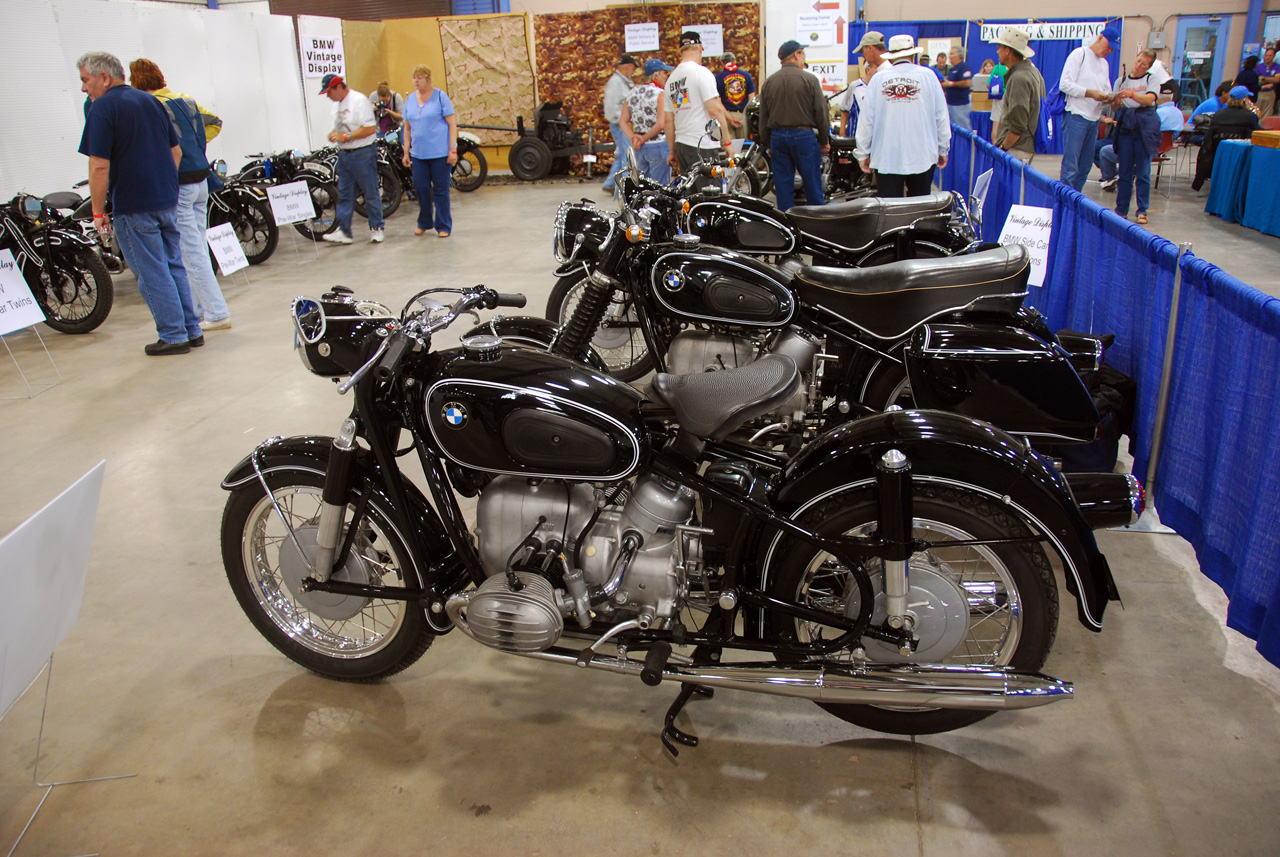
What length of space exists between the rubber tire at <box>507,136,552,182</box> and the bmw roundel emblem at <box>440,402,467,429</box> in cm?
1143

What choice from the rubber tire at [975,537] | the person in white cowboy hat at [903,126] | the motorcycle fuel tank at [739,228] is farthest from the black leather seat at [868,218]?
the rubber tire at [975,537]

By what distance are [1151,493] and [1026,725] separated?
1183 millimetres

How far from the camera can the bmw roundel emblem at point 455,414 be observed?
2.06 m

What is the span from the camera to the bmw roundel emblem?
2064mm

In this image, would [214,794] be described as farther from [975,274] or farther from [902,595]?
[975,274]

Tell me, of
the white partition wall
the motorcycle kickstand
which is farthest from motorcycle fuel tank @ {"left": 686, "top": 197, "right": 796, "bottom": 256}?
the white partition wall

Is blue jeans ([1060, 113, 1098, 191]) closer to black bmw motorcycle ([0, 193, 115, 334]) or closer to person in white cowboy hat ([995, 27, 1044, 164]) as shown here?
person in white cowboy hat ([995, 27, 1044, 164])

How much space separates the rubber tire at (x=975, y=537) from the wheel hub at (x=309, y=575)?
3.70 ft

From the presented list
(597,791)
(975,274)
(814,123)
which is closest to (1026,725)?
(597,791)

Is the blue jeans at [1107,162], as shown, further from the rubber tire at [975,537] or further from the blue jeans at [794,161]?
the rubber tire at [975,537]

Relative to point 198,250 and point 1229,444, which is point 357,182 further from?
point 1229,444

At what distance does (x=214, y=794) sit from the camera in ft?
7.23

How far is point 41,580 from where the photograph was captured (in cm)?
198

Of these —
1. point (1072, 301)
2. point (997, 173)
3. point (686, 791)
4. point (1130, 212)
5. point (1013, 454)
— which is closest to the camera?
point (1013, 454)
